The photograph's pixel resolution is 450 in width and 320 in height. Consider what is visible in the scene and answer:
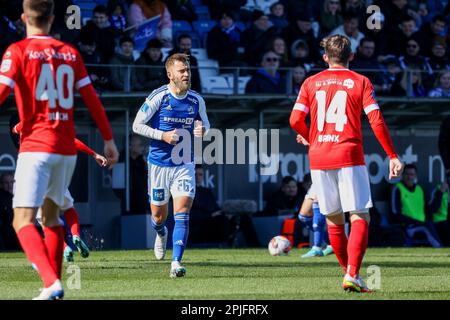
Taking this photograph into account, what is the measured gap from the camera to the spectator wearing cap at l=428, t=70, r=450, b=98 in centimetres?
2370

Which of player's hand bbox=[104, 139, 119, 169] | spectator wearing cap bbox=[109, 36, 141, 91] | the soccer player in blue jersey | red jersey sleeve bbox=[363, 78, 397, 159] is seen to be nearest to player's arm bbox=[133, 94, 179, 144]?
the soccer player in blue jersey

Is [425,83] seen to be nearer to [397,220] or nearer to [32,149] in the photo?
[397,220]

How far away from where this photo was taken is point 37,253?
344 inches

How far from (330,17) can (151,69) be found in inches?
200

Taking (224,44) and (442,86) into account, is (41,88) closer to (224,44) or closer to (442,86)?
(224,44)

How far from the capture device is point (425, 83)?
24.0 metres

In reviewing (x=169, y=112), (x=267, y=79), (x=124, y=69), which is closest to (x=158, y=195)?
(x=169, y=112)

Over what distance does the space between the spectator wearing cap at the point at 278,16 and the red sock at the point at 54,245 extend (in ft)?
51.0

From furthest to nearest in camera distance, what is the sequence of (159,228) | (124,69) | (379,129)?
(124,69)
(159,228)
(379,129)

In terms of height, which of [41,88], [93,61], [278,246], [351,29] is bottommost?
[278,246]

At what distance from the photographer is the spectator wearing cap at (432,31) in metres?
25.2

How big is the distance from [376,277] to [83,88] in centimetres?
369

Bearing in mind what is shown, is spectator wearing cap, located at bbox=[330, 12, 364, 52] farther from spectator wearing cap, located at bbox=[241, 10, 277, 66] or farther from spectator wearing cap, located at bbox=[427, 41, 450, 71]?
spectator wearing cap, located at bbox=[241, 10, 277, 66]

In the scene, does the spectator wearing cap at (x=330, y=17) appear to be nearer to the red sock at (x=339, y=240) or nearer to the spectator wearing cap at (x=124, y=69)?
the spectator wearing cap at (x=124, y=69)
